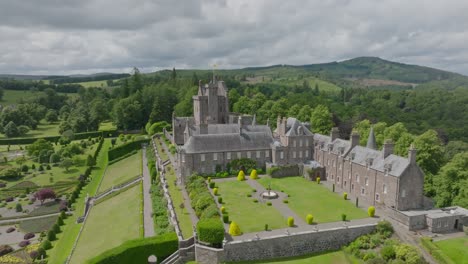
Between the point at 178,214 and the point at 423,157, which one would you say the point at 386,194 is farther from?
the point at 178,214

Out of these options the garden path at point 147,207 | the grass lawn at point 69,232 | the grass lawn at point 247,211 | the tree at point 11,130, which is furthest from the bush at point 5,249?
the tree at point 11,130

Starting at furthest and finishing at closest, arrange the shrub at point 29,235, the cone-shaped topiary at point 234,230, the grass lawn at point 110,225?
the shrub at point 29,235
the grass lawn at point 110,225
the cone-shaped topiary at point 234,230

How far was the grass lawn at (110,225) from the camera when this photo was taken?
112ft

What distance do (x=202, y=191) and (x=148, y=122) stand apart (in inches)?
2290

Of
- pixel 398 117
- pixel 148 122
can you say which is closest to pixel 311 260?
pixel 148 122

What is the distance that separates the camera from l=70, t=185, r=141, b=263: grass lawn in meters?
34.1

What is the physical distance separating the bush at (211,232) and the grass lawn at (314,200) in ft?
33.3

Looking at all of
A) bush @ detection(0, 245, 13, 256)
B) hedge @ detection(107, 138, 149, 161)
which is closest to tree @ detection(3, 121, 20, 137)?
hedge @ detection(107, 138, 149, 161)

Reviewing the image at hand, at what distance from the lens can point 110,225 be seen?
39625 mm

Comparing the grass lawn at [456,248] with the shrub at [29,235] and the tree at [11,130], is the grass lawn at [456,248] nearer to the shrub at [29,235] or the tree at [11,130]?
Result: the shrub at [29,235]

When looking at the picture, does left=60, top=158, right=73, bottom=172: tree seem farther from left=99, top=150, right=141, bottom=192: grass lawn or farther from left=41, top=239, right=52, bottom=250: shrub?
left=41, top=239, right=52, bottom=250: shrub

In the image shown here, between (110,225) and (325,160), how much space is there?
30.3 metres

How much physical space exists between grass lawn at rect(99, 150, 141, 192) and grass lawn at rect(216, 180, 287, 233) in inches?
850

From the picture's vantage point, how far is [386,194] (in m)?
36.4
